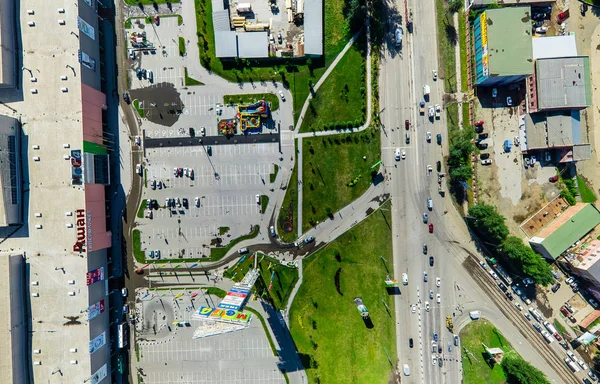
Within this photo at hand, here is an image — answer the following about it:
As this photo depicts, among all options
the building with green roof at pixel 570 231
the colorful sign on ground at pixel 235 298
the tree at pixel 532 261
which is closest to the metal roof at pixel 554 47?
the building with green roof at pixel 570 231

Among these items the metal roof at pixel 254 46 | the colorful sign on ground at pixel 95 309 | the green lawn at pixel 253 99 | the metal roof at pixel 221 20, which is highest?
the metal roof at pixel 221 20

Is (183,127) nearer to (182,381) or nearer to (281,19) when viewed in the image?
(281,19)

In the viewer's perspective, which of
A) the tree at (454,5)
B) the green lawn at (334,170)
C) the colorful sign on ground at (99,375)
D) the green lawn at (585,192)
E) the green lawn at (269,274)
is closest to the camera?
the colorful sign on ground at (99,375)

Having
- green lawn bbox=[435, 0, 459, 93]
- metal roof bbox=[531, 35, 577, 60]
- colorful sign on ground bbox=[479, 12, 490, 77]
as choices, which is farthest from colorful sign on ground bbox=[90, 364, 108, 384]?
metal roof bbox=[531, 35, 577, 60]

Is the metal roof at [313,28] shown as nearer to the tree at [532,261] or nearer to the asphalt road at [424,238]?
the asphalt road at [424,238]

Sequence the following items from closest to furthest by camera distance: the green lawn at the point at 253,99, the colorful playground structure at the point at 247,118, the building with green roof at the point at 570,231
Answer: the building with green roof at the point at 570,231
the colorful playground structure at the point at 247,118
the green lawn at the point at 253,99

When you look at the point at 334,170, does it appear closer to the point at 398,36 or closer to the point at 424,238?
the point at 424,238
